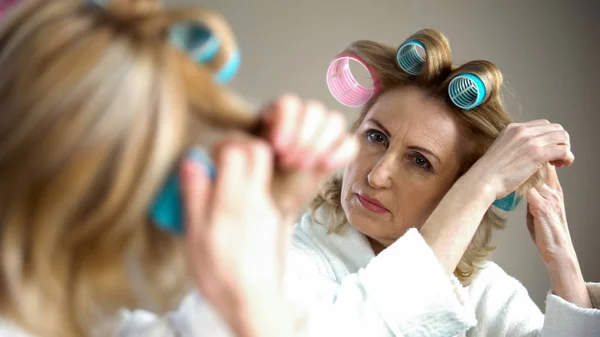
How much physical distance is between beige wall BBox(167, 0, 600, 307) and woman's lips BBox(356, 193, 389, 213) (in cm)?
80

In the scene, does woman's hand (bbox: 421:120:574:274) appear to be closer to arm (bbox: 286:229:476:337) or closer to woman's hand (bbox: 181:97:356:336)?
arm (bbox: 286:229:476:337)

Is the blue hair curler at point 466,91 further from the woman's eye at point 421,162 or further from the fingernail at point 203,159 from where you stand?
the fingernail at point 203,159

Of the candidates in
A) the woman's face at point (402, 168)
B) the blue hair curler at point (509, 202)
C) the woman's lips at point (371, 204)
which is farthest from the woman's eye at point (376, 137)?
the blue hair curler at point (509, 202)

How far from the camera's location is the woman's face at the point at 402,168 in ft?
3.45

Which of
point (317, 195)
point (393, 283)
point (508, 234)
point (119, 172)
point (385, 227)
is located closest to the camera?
point (119, 172)

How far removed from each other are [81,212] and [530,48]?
1.95 metres

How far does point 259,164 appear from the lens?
0.42 metres

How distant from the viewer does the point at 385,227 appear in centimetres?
105

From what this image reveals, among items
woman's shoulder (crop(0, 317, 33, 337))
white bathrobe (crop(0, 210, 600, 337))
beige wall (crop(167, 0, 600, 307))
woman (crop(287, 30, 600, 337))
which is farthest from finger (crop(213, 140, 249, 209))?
beige wall (crop(167, 0, 600, 307))

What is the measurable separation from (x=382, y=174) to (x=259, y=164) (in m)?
0.64

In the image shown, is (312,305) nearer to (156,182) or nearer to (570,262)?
(156,182)

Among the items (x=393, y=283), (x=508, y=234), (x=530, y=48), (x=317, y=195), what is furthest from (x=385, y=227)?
(x=530, y=48)

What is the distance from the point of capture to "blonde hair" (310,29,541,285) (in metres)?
1.09

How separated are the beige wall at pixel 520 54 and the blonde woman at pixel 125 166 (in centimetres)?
136
